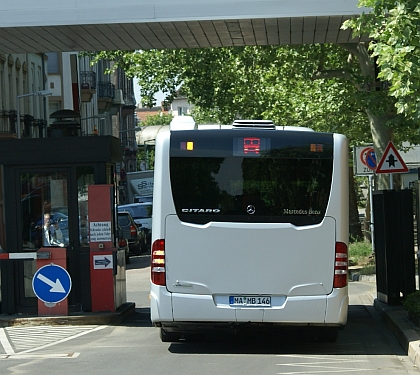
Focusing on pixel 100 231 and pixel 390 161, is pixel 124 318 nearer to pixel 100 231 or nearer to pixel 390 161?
pixel 100 231

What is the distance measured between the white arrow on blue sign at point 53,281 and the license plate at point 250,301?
12.6 ft

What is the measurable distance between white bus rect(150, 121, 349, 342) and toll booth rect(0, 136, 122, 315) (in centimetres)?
319

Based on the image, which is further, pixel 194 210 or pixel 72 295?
pixel 72 295

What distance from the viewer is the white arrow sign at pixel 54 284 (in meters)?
14.6

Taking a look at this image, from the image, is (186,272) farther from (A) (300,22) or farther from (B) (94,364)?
(A) (300,22)

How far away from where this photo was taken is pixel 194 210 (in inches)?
456

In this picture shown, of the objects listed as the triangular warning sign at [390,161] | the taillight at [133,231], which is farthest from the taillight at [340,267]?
the taillight at [133,231]

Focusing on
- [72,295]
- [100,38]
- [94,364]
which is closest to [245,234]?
[94,364]

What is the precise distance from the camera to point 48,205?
1482 centimetres

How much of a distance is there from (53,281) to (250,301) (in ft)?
13.5

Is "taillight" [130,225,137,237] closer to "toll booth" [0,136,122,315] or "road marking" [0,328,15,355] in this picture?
"toll booth" [0,136,122,315]

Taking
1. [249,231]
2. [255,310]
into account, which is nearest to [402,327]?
[255,310]

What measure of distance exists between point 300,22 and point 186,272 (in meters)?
6.01

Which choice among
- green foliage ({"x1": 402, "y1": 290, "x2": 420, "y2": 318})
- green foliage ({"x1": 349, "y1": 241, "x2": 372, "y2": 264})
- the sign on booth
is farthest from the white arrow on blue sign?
green foliage ({"x1": 349, "y1": 241, "x2": 372, "y2": 264})
